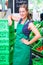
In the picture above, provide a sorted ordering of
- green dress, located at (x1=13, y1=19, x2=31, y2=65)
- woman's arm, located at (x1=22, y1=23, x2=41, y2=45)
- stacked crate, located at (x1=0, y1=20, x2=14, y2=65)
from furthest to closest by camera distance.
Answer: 1. stacked crate, located at (x1=0, y1=20, x2=14, y2=65)
2. green dress, located at (x1=13, y1=19, x2=31, y2=65)
3. woman's arm, located at (x1=22, y1=23, x2=41, y2=45)

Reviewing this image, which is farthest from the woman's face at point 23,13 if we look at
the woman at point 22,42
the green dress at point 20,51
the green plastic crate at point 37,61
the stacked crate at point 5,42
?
the green plastic crate at point 37,61

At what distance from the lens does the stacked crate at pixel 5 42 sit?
11.6 feet

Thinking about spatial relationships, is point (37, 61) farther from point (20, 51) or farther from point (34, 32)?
point (34, 32)

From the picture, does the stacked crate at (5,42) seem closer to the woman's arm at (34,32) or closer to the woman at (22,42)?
the woman at (22,42)

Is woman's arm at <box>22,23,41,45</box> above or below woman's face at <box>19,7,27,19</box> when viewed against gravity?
below

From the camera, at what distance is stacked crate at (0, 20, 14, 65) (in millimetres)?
3531

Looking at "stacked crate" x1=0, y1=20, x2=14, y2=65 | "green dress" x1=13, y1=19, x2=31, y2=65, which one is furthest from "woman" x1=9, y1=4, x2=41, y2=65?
"stacked crate" x1=0, y1=20, x2=14, y2=65

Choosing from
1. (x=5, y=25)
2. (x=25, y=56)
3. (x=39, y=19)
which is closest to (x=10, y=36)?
(x=5, y=25)

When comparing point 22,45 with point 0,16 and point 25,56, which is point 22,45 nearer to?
point 25,56

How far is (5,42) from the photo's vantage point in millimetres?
3562

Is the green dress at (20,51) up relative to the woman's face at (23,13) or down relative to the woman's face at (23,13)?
down

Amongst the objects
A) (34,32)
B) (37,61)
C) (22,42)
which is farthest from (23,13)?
(37,61)

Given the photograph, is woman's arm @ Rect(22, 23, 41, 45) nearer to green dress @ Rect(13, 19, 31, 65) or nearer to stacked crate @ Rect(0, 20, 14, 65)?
green dress @ Rect(13, 19, 31, 65)

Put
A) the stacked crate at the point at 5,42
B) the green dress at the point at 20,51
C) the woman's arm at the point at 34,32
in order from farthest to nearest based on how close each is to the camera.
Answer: the stacked crate at the point at 5,42
the green dress at the point at 20,51
the woman's arm at the point at 34,32
